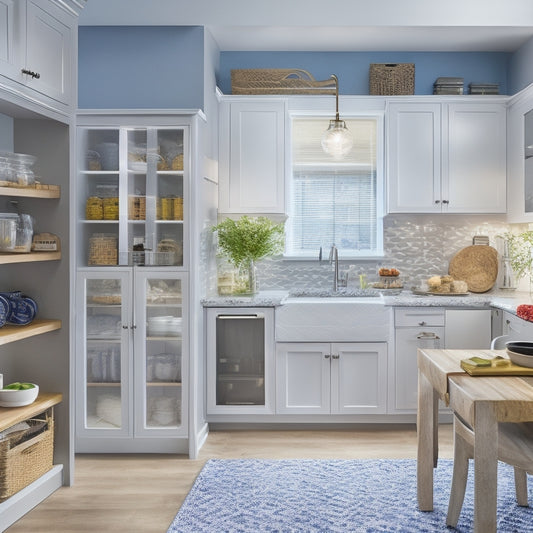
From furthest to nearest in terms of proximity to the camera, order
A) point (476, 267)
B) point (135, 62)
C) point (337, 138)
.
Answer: point (476, 267)
point (135, 62)
point (337, 138)

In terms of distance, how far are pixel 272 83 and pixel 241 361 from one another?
216cm

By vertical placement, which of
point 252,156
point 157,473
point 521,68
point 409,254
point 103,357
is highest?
point 521,68

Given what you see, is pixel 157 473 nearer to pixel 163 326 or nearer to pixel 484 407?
pixel 163 326

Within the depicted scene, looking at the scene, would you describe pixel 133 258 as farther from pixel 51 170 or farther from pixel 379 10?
pixel 379 10

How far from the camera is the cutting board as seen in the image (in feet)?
16.3

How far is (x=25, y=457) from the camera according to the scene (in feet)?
10.3

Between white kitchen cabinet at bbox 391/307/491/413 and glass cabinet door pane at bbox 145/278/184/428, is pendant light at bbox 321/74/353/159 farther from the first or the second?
glass cabinet door pane at bbox 145/278/184/428

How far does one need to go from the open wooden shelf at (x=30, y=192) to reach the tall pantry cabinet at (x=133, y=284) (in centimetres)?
76

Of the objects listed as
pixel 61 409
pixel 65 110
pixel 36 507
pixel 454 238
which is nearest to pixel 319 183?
pixel 454 238

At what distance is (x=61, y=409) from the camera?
136 inches

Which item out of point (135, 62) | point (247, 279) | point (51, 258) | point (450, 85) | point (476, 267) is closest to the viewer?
point (51, 258)

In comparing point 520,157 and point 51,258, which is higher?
point 520,157

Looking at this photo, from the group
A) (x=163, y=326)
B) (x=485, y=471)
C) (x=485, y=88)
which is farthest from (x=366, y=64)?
(x=485, y=471)

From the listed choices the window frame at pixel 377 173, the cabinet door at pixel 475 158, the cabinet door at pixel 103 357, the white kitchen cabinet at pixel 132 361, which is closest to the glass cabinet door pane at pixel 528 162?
the cabinet door at pixel 475 158
